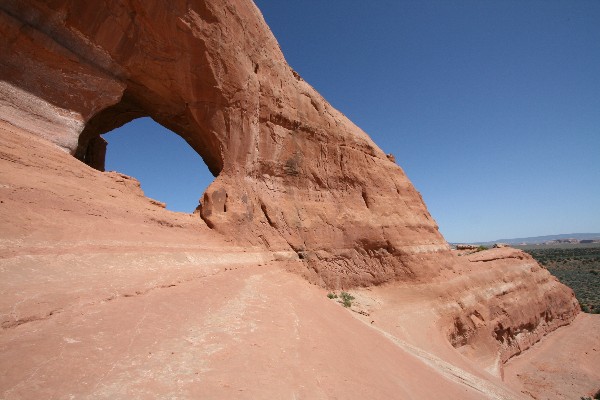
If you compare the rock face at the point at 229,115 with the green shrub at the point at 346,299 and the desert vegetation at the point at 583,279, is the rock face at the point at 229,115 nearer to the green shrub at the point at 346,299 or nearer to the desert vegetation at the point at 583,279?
the green shrub at the point at 346,299

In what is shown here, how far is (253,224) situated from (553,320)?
24.0m

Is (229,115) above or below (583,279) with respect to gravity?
above

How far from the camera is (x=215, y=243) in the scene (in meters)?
9.39

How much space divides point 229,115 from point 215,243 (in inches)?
190

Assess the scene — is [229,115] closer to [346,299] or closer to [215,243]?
[215,243]

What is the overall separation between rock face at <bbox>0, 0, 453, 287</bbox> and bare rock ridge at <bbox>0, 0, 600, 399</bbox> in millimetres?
62

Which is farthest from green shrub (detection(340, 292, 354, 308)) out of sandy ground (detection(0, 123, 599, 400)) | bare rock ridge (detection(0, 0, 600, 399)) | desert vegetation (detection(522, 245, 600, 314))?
desert vegetation (detection(522, 245, 600, 314))

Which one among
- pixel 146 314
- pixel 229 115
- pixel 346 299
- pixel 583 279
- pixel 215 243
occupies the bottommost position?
pixel 583 279

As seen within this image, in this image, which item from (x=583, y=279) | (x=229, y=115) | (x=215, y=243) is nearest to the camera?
(x=215, y=243)

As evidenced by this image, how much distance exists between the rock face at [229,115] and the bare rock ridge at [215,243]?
62mm

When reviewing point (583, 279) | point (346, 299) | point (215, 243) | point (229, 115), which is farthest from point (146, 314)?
point (583, 279)

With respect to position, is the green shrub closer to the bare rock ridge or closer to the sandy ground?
the bare rock ridge

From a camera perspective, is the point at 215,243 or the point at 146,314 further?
the point at 215,243

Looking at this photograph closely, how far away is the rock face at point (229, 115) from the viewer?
8.56m
